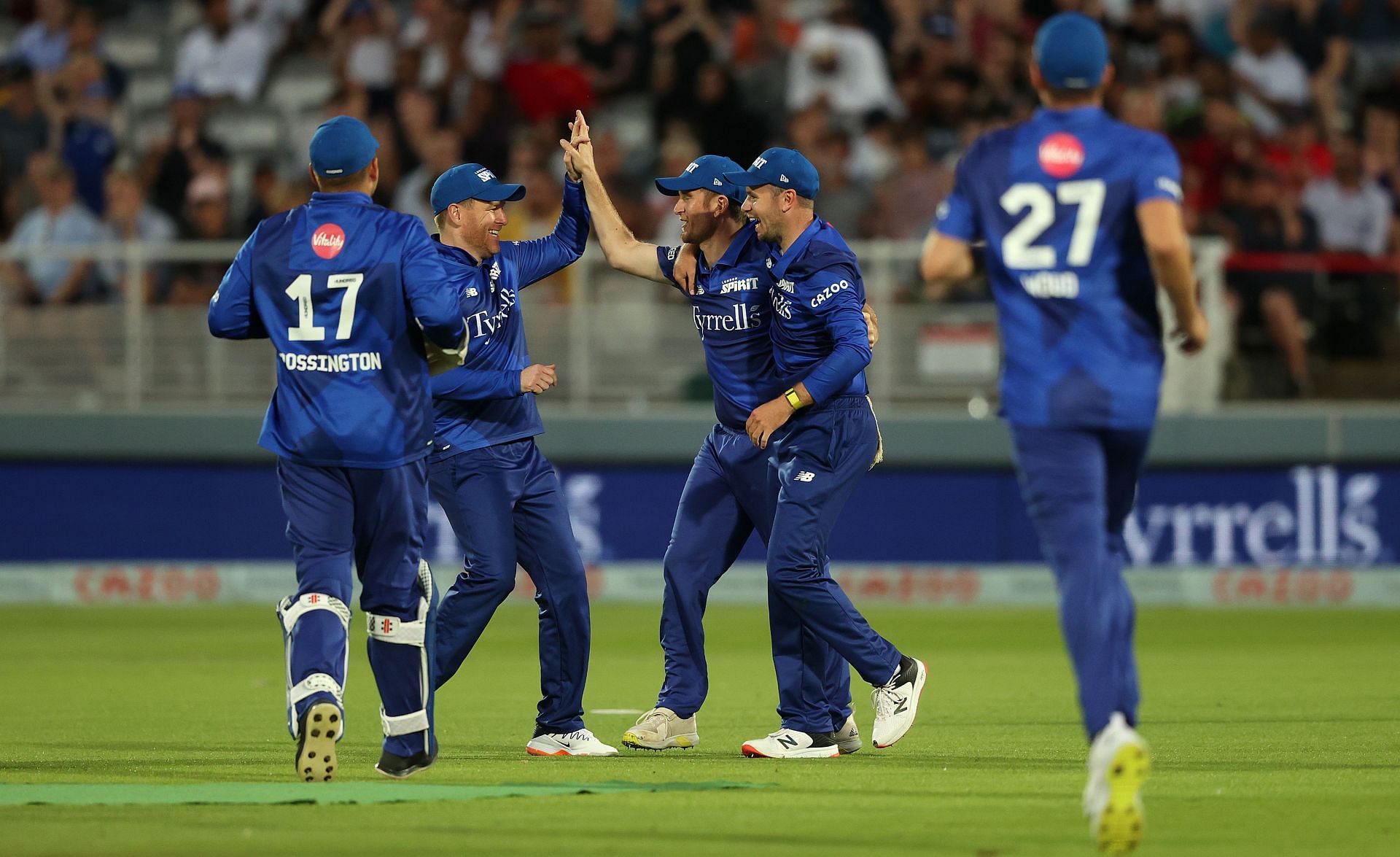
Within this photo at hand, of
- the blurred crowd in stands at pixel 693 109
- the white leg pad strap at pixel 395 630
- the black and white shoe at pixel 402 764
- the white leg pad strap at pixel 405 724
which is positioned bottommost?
the black and white shoe at pixel 402 764

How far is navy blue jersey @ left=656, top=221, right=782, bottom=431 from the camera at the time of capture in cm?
864

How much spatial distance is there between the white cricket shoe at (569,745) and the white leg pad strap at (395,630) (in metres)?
0.97

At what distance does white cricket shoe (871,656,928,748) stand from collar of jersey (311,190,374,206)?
9.02 ft

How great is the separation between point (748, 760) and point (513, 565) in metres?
1.24

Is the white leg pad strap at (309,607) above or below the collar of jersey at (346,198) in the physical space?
below

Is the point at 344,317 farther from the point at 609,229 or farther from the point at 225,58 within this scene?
the point at 225,58

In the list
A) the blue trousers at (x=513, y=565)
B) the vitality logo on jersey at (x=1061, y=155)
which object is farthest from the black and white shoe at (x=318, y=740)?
the vitality logo on jersey at (x=1061, y=155)

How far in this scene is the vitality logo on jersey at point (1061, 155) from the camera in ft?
19.8

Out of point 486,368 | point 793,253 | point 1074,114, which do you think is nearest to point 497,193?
point 486,368

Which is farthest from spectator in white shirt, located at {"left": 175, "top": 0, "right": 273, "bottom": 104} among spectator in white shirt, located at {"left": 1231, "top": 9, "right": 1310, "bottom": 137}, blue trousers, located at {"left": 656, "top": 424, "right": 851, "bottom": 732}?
blue trousers, located at {"left": 656, "top": 424, "right": 851, "bottom": 732}

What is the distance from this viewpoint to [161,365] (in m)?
17.0

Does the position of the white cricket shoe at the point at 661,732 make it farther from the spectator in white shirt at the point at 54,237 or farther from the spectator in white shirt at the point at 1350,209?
the spectator in white shirt at the point at 1350,209

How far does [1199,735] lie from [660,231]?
9.78 metres

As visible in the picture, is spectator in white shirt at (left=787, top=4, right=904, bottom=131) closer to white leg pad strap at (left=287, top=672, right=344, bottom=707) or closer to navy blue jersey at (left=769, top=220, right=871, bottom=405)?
navy blue jersey at (left=769, top=220, right=871, bottom=405)
